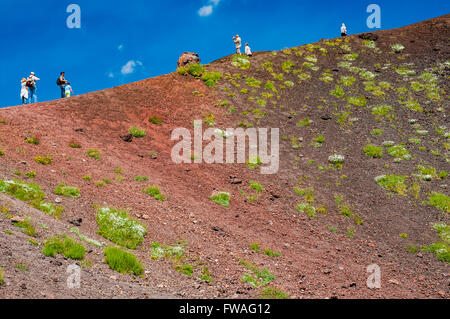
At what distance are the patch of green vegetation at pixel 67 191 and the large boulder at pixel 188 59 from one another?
2038 cm

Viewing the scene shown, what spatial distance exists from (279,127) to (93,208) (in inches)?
648

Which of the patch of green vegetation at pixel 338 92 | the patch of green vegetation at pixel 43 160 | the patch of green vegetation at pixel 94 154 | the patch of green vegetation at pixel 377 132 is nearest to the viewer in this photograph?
the patch of green vegetation at pixel 43 160

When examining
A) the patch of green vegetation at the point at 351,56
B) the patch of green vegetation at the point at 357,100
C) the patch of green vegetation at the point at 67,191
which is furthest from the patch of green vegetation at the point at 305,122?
the patch of green vegetation at the point at 67,191

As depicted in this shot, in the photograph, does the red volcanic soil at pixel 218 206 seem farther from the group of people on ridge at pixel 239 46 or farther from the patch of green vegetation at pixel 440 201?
the group of people on ridge at pixel 239 46

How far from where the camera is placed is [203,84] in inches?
1189

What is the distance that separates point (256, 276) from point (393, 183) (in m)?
12.8

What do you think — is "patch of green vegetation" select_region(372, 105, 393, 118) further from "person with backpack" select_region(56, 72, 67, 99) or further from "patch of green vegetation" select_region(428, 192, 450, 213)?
A: "person with backpack" select_region(56, 72, 67, 99)

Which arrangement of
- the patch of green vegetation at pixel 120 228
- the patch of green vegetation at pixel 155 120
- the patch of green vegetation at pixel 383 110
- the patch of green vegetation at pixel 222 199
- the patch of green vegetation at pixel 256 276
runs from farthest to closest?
1. the patch of green vegetation at pixel 383 110
2. the patch of green vegetation at pixel 155 120
3. the patch of green vegetation at pixel 222 199
4. the patch of green vegetation at pixel 120 228
5. the patch of green vegetation at pixel 256 276

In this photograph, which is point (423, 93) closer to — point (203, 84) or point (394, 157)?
point (394, 157)

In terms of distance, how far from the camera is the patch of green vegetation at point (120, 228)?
1247 cm

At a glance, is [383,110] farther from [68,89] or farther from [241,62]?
[68,89]

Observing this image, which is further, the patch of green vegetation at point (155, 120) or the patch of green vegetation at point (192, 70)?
the patch of green vegetation at point (192, 70)

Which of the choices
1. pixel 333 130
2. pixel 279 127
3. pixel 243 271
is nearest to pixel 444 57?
pixel 333 130

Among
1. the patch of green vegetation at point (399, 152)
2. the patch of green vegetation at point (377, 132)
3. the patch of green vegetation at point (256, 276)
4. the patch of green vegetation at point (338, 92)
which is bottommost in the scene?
the patch of green vegetation at point (256, 276)
